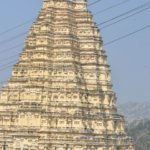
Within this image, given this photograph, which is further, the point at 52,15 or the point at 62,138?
the point at 52,15

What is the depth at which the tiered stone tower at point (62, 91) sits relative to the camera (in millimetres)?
36875

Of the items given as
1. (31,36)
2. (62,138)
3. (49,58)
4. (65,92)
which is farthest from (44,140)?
(31,36)

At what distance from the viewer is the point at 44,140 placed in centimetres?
3675

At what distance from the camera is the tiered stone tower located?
36875mm

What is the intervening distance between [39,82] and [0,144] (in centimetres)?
667

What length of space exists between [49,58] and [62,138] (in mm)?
7741

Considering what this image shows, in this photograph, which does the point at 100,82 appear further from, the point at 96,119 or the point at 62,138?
the point at 62,138

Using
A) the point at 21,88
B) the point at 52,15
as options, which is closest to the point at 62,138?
the point at 21,88

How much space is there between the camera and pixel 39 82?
38656 millimetres

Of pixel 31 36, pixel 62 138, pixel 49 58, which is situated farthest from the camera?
pixel 31 36

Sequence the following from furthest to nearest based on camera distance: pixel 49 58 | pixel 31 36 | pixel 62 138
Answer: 1. pixel 31 36
2. pixel 49 58
3. pixel 62 138

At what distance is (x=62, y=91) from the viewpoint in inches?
1496

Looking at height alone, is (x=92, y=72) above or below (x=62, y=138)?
above

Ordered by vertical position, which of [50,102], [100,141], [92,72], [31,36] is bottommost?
[100,141]
